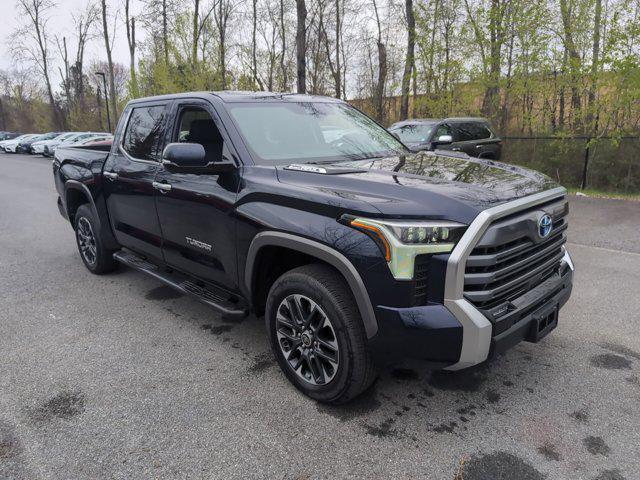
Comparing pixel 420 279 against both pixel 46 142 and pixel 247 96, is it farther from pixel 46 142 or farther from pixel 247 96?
pixel 46 142

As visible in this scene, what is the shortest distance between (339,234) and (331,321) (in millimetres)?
509

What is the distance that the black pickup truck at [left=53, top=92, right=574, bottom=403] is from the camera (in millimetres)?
2330

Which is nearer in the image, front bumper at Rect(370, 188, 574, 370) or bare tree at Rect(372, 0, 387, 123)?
front bumper at Rect(370, 188, 574, 370)

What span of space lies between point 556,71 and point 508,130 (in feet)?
7.38

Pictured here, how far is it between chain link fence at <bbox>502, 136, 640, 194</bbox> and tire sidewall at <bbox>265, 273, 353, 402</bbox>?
37.9 ft

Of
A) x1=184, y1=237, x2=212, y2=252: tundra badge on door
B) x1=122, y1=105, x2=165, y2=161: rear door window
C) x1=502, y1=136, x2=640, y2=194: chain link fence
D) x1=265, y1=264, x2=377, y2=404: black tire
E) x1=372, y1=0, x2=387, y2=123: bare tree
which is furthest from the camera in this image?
x1=372, y1=0, x2=387, y2=123: bare tree

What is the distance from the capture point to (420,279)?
232 centimetres

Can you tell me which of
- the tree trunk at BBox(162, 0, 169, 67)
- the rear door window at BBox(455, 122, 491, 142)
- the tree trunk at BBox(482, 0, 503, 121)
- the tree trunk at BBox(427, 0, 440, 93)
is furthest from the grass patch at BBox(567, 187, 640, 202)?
the tree trunk at BBox(162, 0, 169, 67)

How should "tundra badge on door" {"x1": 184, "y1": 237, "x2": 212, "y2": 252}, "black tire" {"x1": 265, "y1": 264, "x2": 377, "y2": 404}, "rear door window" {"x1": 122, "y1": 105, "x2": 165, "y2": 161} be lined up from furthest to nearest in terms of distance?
"rear door window" {"x1": 122, "y1": 105, "x2": 165, "y2": 161}, "tundra badge on door" {"x1": 184, "y1": 237, "x2": 212, "y2": 252}, "black tire" {"x1": 265, "y1": 264, "x2": 377, "y2": 404}

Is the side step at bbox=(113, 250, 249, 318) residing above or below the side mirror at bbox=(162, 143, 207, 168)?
below

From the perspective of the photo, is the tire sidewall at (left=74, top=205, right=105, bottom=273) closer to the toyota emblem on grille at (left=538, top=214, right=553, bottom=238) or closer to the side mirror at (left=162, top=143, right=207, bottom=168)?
the side mirror at (left=162, top=143, right=207, bottom=168)

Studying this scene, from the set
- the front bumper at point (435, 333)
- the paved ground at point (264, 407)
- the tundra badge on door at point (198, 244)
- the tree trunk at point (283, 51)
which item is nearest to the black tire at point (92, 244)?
the paved ground at point (264, 407)

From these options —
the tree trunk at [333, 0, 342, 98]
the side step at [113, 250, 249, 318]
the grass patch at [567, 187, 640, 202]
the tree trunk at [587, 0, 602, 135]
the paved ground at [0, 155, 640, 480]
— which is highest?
the tree trunk at [333, 0, 342, 98]

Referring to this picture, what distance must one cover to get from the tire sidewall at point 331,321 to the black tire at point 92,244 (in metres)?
2.92
